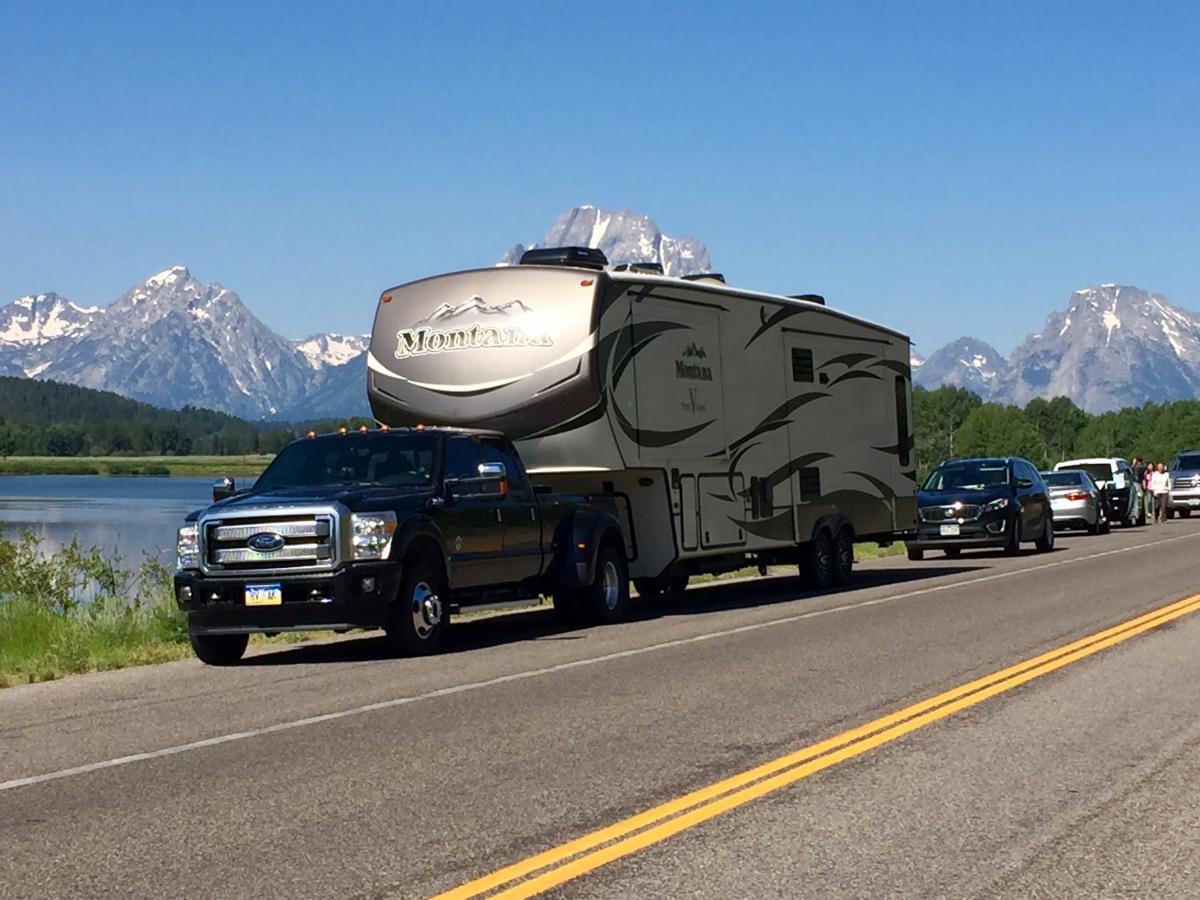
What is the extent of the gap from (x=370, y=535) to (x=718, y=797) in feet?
22.9

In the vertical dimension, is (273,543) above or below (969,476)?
below

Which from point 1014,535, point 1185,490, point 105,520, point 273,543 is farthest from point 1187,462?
point 273,543

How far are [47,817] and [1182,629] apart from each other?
1104 cm

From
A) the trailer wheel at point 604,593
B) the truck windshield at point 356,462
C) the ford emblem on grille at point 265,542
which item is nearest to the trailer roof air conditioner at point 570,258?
the trailer wheel at point 604,593

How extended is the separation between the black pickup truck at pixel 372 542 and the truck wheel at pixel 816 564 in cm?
614

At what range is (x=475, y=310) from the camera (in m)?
18.3

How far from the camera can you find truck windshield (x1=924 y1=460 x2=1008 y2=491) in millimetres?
31500

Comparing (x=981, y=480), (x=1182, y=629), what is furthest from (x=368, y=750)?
(x=981, y=480)

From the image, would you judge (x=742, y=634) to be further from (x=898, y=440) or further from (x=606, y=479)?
(x=898, y=440)

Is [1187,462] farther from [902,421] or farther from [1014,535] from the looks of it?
[902,421]

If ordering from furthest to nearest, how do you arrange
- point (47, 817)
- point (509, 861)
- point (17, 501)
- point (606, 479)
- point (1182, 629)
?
point (17, 501)
point (606, 479)
point (1182, 629)
point (47, 817)
point (509, 861)

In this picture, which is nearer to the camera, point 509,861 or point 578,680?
point 509,861

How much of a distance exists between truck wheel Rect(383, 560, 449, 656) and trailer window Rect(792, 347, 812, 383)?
8200 mm

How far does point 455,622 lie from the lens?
19.3 metres
